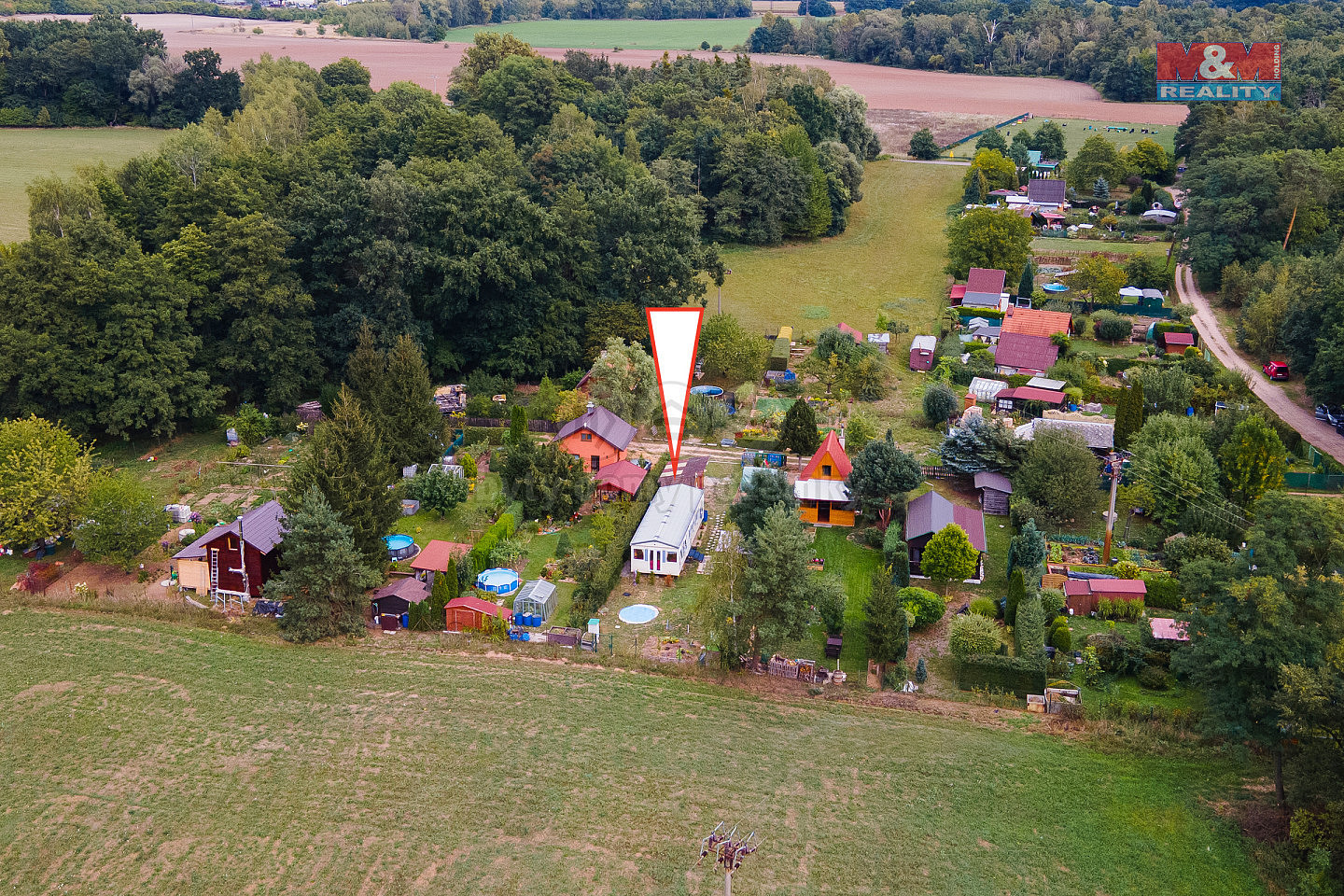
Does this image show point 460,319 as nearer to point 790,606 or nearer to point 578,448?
point 578,448

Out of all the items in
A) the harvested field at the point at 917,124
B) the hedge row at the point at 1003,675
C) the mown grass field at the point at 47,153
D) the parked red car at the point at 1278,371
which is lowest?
the hedge row at the point at 1003,675

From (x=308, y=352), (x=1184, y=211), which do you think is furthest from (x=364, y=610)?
(x=1184, y=211)

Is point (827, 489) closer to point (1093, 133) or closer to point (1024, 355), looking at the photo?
point (1024, 355)

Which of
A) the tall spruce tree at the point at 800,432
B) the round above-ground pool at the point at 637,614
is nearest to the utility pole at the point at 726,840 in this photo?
the round above-ground pool at the point at 637,614

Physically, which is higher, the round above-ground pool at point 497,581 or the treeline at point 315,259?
the treeline at point 315,259

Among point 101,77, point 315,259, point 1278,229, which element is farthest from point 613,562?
point 101,77

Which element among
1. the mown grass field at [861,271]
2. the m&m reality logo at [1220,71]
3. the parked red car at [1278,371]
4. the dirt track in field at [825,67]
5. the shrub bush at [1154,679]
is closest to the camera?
the shrub bush at [1154,679]

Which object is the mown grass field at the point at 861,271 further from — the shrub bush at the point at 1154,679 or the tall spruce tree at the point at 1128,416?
the shrub bush at the point at 1154,679
